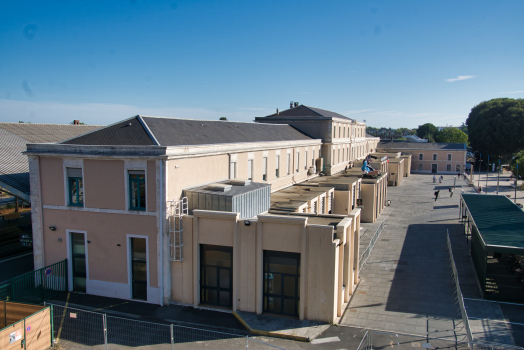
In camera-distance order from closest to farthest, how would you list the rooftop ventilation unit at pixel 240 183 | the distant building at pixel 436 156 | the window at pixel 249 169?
the rooftop ventilation unit at pixel 240 183 < the window at pixel 249 169 < the distant building at pixel 436 156

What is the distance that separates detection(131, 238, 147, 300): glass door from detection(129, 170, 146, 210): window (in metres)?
1.54

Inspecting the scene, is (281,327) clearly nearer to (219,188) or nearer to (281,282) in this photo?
(281,282)

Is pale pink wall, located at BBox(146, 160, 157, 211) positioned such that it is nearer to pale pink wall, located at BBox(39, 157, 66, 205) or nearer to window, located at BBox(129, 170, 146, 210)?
window, located at BBox(129, 170, 146, 210)

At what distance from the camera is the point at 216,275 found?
16312 mm

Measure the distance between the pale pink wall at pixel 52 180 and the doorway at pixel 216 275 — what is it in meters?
7.38

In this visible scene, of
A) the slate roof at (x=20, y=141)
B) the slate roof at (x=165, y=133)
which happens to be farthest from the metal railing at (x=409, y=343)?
the slate roof at (x=20, y=141)

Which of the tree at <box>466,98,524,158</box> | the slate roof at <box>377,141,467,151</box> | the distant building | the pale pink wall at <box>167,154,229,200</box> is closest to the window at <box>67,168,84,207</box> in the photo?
the pale pink wall at <box>167,154,229,200</box>

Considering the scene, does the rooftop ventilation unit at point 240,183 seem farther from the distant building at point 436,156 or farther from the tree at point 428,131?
the tree at point 428,131

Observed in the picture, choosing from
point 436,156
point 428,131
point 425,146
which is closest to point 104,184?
point 436,156

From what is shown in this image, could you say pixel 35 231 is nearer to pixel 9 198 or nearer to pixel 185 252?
pixel 185 252

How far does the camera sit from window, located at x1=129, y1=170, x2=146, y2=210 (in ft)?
53.9

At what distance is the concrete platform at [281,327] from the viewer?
13.7 metres

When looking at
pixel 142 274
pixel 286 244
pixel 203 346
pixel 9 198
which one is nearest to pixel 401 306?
pixel 286 244

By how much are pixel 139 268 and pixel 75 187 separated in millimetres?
4946
